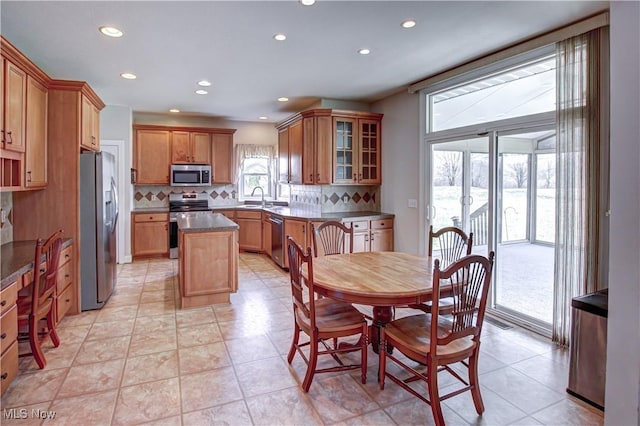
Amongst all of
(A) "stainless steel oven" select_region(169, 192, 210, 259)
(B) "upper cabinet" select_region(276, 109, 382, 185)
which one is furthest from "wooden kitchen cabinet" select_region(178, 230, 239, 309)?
(A) "stainless steel oven" select_region(169, 192, 210, 259)

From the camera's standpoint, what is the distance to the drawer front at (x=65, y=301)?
135 inches

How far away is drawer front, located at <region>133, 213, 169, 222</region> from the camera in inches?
249

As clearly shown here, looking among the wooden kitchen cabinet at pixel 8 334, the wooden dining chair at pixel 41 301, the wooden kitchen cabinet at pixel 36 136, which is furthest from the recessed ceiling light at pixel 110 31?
the wooden kitchen cabinet at pixel 8 334

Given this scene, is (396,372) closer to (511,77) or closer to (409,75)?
(511,77)

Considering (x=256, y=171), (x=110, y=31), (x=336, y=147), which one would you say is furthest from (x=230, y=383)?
(x=256, y=171)

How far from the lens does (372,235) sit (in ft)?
17.3

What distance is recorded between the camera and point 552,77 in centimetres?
327

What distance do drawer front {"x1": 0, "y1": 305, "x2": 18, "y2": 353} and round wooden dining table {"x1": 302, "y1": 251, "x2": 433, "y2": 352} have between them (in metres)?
1.88

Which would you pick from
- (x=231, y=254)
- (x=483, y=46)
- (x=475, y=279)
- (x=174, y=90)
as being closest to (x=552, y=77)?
(x=483, y=46)

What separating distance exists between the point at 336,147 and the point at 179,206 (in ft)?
10.8

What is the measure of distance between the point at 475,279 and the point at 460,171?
253cm

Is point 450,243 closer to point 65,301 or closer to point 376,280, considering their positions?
point 376,280

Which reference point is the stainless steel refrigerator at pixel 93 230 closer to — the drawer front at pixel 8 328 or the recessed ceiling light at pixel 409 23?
the drawer front at pixel 8 328

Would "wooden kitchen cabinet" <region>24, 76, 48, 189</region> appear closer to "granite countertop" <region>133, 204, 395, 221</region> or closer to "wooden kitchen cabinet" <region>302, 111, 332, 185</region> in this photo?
"granite countertop" <region>133, 204, 395, 221</region>
